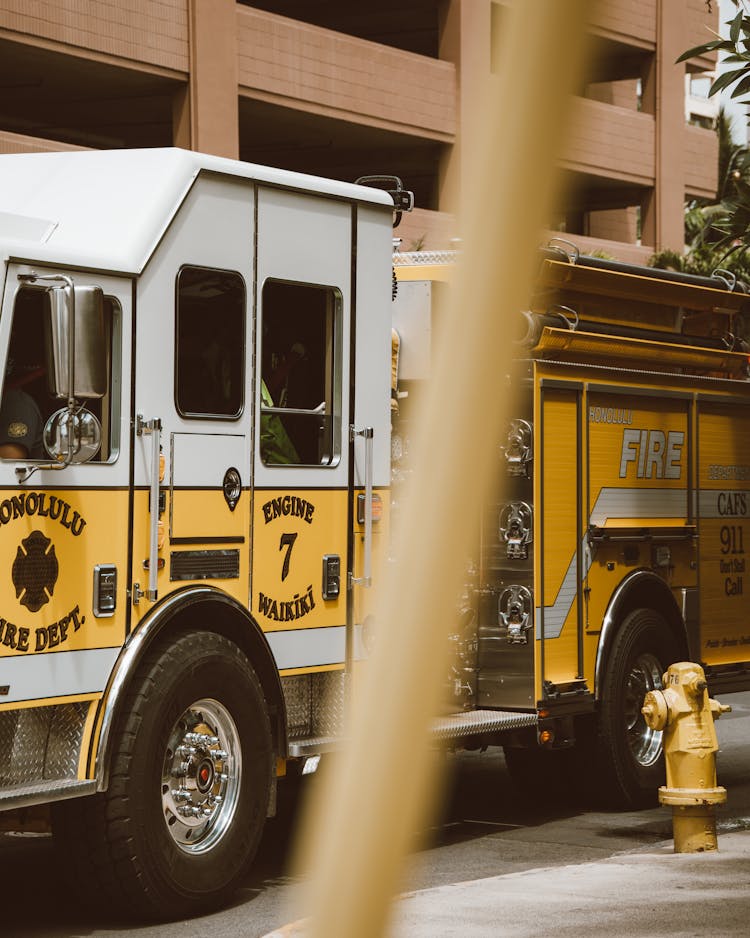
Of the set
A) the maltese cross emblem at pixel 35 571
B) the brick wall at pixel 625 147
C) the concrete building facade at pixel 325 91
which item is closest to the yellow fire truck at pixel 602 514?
the maltese cross emblem at pixel 35 571

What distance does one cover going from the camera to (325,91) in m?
27.4

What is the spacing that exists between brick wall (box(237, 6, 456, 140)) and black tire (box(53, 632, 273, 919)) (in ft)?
65.5

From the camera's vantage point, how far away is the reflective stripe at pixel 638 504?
9.60m

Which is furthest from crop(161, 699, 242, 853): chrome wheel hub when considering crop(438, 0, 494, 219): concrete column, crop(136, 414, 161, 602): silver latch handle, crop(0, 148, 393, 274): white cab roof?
crop(438, 0, 494, 219): concrete column

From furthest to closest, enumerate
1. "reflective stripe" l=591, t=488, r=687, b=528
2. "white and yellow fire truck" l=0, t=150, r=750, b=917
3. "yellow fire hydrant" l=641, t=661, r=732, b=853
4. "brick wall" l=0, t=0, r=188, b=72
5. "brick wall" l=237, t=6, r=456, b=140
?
"brick wall" l=237, t=6, r=456, b=140 < "brick wall" l=0, t=0, r=188, b=72 < "reflective stripe" l=591, t=488, r=687, b=528 < "yellow fire hydrant" l=641, t=661, r=732, b=853 < "white and yellow fire truck" l=0, t=150, r=750, b=917

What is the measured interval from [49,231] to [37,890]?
3032 millimetres

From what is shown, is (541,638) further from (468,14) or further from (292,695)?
(468,14)

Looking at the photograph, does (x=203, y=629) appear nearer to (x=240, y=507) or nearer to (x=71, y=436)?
(x=240, y=507)

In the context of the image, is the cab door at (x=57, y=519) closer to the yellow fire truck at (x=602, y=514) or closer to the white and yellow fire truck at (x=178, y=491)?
the white and yellow fire truck at (x=178, y=491)

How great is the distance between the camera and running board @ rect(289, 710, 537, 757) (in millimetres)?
7488

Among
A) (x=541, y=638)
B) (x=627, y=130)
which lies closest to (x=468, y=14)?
(x=627, y=130)

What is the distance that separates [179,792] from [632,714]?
3.73 m

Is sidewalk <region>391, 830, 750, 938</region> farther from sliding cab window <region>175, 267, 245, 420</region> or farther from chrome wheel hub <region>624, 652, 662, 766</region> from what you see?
sliding cab window <region>175, 267, 245, 420</region>

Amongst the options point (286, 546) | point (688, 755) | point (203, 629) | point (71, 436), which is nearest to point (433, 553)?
point (71, 436)
